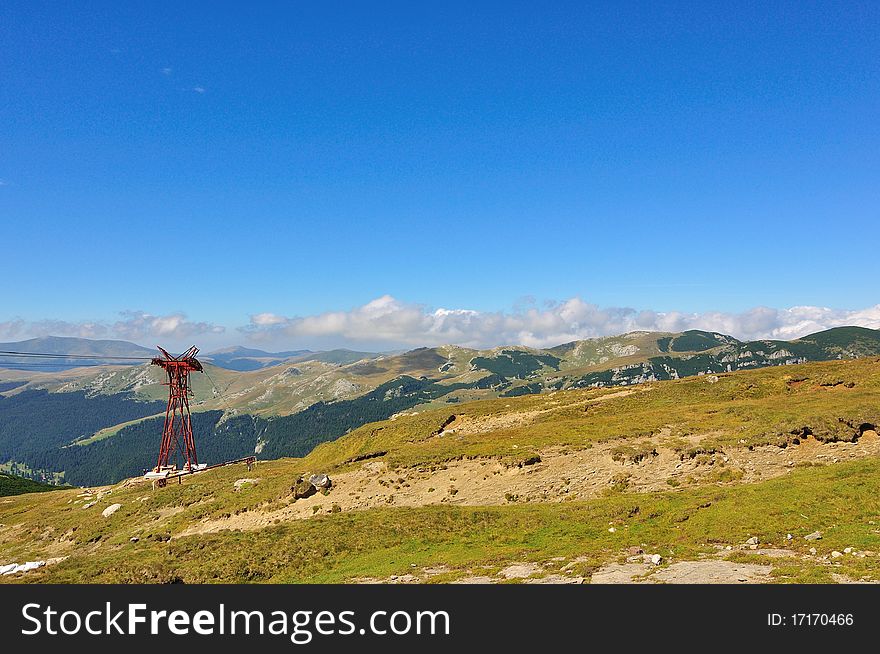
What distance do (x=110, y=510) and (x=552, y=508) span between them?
54.0 meters

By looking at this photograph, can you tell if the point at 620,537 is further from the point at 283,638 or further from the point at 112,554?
the point at 112,554

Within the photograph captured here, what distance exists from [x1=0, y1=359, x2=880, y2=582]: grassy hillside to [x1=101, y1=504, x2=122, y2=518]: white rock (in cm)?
108

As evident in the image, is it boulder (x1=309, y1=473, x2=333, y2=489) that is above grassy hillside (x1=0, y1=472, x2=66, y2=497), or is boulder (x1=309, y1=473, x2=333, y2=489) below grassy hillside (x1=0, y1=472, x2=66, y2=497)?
above

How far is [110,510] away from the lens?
53.9 meters

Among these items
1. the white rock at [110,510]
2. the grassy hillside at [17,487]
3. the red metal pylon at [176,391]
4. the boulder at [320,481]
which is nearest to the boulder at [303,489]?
the boulder at [320,481]

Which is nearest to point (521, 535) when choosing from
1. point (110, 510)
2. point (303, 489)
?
point (303, 489)

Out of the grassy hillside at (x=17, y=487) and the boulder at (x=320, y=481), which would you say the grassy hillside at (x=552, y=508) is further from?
the grassy hillside at (x=17, y=487)

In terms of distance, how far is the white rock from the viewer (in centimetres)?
5275

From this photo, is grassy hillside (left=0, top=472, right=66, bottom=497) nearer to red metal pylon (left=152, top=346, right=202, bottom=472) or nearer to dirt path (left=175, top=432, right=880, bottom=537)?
red metal pylon (left=152, top=346, right=202, bottom=472)

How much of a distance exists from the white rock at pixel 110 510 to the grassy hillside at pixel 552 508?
42.4 inches

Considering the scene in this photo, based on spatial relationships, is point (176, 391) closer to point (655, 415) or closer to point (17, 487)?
point (17, 487)

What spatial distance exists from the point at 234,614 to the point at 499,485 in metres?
28.7

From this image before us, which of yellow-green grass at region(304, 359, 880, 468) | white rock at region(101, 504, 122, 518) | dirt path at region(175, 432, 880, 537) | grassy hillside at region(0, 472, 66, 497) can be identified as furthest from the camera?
grassy hillside at region(0, 472, 66, 497)

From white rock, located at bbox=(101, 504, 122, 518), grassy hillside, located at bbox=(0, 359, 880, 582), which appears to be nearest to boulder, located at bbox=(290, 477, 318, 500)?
grassy hillside, located at bbox=(0, 359, 880, 582)
